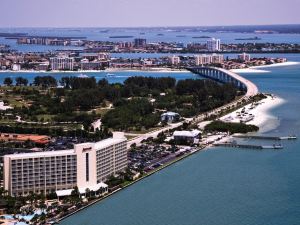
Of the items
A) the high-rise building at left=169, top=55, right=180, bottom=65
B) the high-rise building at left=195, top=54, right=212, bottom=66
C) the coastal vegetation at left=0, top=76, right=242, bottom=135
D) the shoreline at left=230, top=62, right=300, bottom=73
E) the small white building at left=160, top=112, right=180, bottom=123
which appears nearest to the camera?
the coastal vegetation at left=0, top=76, right=242, bottom=135

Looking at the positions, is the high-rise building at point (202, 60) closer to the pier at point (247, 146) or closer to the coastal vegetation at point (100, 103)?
the coastal vegetation at point (100, 103)

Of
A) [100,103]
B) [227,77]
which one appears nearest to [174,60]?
[227,77]

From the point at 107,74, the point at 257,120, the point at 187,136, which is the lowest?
the point at 107,74

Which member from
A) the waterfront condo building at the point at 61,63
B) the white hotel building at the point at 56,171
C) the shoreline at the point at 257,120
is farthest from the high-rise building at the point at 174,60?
the white hotel building at the point at 56,171

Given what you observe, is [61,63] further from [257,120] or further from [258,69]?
[257,120]

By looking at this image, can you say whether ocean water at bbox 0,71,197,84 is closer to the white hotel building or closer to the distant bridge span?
the distant bridge span

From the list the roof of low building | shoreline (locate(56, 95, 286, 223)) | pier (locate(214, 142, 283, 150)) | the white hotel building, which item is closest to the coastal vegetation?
shoreline (locate(56, 95, 286, 223))

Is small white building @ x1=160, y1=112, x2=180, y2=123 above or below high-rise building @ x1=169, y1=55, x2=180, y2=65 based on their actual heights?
below
